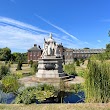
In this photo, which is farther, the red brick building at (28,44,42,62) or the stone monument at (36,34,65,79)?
the red brick building at (28,44,42,62)

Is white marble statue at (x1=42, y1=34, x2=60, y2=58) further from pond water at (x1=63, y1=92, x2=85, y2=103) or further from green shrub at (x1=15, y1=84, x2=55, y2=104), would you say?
pond water at (x1=63, y1=92, x2=85, y2=103)

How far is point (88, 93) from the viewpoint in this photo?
7066mm

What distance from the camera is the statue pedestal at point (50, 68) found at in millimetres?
18116

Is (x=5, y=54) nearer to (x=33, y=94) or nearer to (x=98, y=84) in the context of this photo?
(x=33, y=94)

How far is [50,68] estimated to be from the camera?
1838 cm

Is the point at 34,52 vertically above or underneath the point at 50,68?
above

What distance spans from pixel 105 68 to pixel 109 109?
1588 mm

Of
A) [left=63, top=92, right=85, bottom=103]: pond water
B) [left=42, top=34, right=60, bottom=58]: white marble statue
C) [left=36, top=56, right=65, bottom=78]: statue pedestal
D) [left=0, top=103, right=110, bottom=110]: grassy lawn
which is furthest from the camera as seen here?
[left=42, top=34, right=60, bottom=58]: white marble statue

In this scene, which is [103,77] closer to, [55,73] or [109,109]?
[109,109]

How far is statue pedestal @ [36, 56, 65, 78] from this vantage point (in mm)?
18116

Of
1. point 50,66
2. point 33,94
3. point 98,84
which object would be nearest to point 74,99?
point 33,94

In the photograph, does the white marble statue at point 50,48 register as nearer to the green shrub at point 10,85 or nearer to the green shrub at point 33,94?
the green shrub at point 10,85

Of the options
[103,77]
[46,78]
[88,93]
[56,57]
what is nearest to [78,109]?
[88,93]

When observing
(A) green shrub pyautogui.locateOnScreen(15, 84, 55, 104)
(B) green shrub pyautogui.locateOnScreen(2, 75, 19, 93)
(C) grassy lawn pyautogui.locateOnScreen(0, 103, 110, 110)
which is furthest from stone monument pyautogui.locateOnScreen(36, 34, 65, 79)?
(C) grassy lawn pyautogui.locateOnScreen(0, 103, 110, 110)
